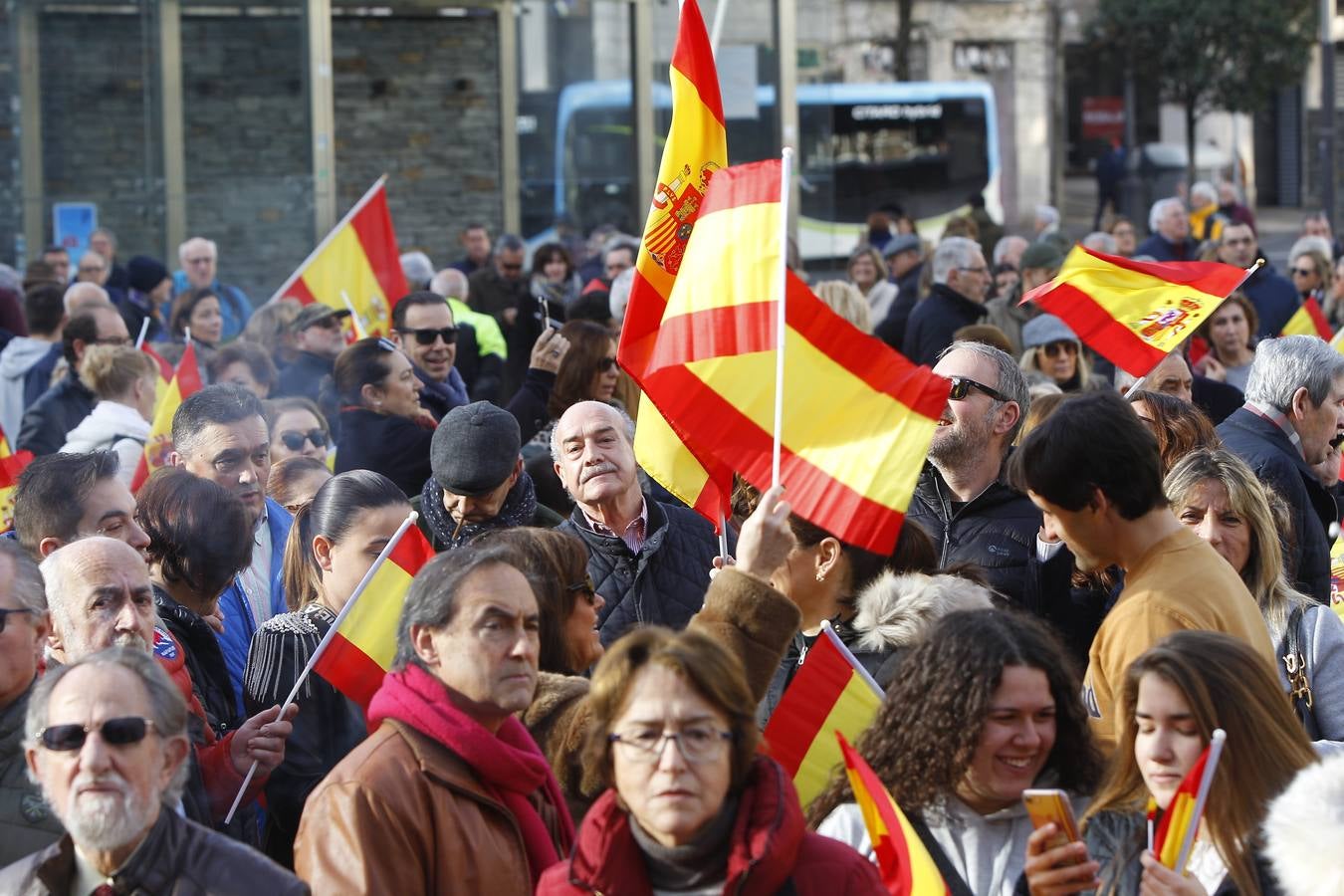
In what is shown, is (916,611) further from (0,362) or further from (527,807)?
(0,362)

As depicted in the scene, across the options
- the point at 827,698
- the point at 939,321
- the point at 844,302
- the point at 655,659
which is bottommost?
the point at 827,698

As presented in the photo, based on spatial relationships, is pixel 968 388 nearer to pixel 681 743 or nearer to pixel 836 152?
pixel 681 743

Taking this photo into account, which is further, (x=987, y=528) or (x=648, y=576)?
(x=648, y=576)

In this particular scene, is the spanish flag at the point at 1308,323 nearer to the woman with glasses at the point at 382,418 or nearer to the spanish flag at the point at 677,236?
the woman with glasses at the point at 382,418

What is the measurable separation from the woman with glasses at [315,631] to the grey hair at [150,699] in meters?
0.89

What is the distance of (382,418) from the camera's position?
282 inches

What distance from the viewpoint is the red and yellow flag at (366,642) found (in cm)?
452

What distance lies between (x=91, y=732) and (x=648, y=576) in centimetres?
243

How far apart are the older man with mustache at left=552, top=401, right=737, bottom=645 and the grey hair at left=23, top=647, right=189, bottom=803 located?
2.09 metres

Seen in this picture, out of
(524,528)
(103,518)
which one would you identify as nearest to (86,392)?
(103,518)

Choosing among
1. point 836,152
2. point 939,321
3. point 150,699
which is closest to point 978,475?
point 150,699

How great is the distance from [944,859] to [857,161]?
2444 cm

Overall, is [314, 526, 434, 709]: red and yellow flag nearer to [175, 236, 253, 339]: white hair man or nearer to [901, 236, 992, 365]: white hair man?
[901, 236, 992, 365]: white hair man

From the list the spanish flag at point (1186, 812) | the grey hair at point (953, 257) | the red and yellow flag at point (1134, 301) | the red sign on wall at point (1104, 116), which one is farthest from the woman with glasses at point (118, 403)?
the red sign on wall at point (1104, 116)
